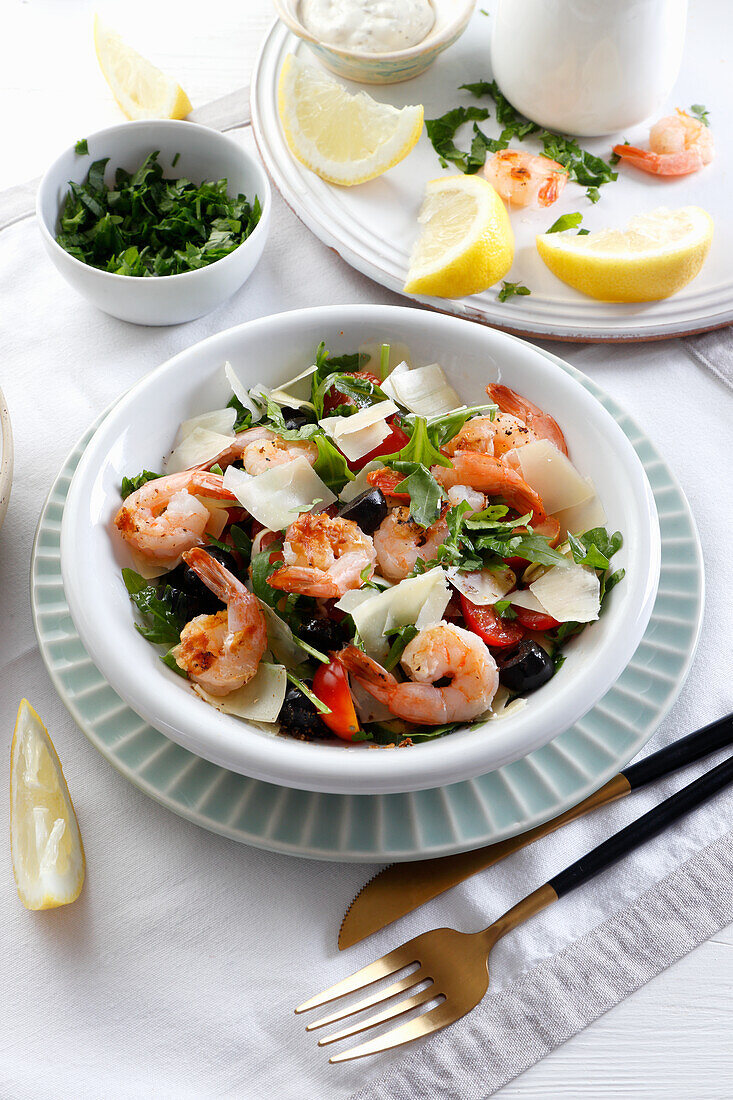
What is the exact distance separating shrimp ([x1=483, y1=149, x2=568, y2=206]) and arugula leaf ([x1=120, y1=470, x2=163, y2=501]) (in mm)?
1183

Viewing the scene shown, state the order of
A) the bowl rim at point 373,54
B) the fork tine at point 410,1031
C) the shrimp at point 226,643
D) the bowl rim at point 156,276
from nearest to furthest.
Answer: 1. the fork tine at point 410,1031
2. the shrimp at point 226,643
3. the bowl rim at point 156,276
4. the bowl rim at point 373,54

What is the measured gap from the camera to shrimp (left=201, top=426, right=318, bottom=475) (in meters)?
1.38

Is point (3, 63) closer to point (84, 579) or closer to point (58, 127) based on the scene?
point (58, 127)

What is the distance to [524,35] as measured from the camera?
211 centimetres

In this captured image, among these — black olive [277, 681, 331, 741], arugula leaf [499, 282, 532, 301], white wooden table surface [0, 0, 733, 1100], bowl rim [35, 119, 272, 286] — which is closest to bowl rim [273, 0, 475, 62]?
white wooden table surface [0, 0, 733, 1100]

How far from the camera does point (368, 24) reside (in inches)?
87.3

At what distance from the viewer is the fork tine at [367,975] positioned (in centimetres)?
115

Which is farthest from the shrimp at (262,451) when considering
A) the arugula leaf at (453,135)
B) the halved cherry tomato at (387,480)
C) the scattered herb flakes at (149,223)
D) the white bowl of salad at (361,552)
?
the arugula leaf at (453,135)

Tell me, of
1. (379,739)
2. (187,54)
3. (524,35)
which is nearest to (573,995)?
(379,739)

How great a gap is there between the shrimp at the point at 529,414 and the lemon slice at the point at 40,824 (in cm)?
89

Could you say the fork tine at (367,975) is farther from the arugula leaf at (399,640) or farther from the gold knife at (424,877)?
the arugula leaf at (399,640)

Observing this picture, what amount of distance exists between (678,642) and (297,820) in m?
0.67

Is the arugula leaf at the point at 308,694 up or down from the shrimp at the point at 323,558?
down

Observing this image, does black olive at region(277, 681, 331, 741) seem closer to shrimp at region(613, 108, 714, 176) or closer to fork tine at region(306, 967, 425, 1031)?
fork tine at region(306, 967, 425, 1031)
